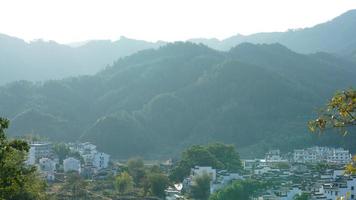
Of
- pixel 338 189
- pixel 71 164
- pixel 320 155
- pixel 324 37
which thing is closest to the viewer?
pixel 338 189

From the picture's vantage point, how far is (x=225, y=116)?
70.1 meters

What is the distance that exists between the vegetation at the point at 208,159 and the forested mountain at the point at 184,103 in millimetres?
17085

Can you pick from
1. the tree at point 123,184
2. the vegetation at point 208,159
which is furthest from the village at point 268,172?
the tree at point 123,184

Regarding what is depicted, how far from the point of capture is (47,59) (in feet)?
477

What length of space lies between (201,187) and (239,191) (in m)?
4.97

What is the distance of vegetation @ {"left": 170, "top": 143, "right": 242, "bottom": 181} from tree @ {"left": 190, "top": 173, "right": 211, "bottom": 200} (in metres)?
4.93

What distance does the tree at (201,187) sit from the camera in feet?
110

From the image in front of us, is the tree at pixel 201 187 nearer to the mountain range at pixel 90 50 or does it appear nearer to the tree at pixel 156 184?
the tree at pixel 156 184

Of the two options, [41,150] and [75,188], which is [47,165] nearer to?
[41,150]

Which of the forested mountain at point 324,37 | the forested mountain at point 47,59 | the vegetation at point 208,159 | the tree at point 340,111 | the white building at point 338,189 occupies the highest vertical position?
the forested mountain at point 324,37

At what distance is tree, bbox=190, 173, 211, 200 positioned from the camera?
33656mm

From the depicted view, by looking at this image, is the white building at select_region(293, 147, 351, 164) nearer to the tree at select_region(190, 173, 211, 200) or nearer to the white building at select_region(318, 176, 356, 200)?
the tree at select_region(190, 173, 211, 200)

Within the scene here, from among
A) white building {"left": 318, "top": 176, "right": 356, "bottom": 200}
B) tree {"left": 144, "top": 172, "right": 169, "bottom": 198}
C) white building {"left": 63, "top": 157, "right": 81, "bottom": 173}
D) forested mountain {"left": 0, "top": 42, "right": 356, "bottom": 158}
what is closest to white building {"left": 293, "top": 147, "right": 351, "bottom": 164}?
forested mountain {"left": 0, "top": 42, "right": 356, "bottom": 158}

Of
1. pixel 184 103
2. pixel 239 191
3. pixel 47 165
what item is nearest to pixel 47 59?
pixel 184 103
